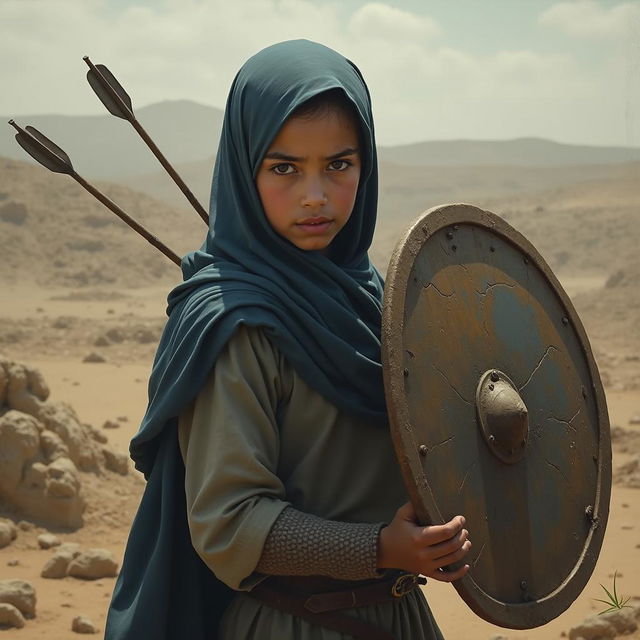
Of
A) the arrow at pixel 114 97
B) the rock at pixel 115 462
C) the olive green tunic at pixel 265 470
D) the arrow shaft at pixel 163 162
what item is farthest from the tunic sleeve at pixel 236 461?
the rock at pixel 115 462

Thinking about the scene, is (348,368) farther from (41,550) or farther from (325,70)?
(41,550)

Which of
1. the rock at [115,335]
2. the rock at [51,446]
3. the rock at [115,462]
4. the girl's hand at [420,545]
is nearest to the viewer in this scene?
the girl's hand at [420,545]

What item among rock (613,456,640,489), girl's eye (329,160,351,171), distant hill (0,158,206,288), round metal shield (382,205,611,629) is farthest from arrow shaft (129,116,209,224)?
distant hill (0,158,206,288)

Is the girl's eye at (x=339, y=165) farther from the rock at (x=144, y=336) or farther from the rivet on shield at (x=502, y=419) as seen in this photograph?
the rock at (x=144, y=336)

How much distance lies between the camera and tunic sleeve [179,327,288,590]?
1775mm

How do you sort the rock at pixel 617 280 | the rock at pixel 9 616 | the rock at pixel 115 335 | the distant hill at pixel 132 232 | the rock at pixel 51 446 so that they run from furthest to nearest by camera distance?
the distant hill at pixel 132 232
the rock at pixel 617 280
the rock at pixel 115 335
the rock at pixel 51 446
the rock at pixel 9 616

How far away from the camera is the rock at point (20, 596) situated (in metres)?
4.52

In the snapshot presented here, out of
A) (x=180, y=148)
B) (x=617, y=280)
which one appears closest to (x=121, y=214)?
(x=617, y=280)

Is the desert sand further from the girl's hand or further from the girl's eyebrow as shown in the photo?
the girl's eyebrow

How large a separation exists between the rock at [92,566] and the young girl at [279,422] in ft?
10.5

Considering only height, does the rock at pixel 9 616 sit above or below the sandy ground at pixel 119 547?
above

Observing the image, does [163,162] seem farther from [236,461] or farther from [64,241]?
[64,241]

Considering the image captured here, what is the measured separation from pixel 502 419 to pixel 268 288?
494 millimetres

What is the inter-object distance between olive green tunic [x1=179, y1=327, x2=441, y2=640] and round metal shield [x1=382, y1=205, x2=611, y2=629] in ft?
0.49
